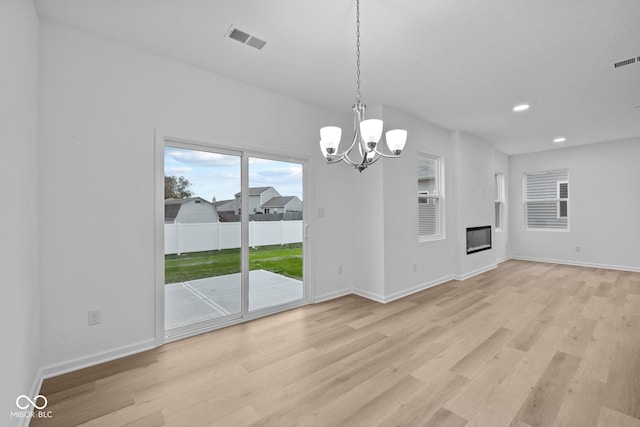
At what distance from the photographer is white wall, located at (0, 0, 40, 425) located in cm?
133

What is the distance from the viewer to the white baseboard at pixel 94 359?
212 cm

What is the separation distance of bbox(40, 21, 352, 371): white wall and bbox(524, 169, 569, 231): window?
295 inches

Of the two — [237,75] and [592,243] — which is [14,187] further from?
[592,243]

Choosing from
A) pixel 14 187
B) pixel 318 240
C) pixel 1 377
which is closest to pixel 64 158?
pixel 14 187

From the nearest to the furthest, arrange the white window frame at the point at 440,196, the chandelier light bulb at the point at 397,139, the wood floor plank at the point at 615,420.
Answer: the wood floor plank at the point at 615,420
the chandelier light bulb at the point at 397,139
the white window frame at the point at 440,196

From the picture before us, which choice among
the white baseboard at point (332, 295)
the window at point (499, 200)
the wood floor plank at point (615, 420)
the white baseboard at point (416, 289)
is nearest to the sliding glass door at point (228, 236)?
the white baseboard at point (332, 295)

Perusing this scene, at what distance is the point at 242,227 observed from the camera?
10.6 ft

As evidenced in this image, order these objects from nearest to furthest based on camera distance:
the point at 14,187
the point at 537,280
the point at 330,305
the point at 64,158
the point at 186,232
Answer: the point at 14,187 → the point at 64,158 → the point at 186,232 → the point at 330,305 → the point at 537,280

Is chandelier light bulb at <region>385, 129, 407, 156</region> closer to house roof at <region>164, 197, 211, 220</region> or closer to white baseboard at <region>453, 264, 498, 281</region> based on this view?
house roof at <region>164, 197, 211, 220</region>

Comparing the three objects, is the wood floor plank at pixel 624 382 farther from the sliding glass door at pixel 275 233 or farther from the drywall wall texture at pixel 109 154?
the drywall wall texture at pixel 109 154

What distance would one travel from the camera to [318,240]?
12.5 ft

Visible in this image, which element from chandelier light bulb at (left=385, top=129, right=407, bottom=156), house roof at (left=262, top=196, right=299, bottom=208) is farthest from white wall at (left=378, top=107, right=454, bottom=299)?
chandelier light bulb at (left=385, top=129, right=407, bottom=156)

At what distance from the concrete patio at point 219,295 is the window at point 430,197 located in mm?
2345

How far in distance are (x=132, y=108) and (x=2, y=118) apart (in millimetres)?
1269
